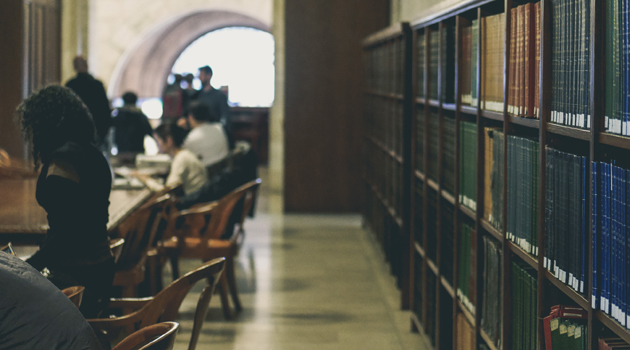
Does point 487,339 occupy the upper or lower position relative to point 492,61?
lower

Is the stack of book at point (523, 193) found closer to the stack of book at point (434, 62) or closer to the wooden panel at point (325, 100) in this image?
the stack of book at point (434, 62)

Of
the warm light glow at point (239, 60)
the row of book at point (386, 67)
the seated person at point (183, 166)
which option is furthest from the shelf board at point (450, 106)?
the warm light glow at point (239, 60)

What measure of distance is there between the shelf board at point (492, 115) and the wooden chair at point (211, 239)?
223 centimetres

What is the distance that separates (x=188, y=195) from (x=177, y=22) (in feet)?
37.8

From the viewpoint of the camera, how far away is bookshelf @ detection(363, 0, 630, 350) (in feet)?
5.59

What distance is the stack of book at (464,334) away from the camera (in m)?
2.95

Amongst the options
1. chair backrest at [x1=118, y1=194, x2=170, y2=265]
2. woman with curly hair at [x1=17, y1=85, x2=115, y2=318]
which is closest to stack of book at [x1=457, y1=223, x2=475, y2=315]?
woman with curly hair at [x1=17, y1=85, x2=115, y2=318]

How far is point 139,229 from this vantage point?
12.5 feet

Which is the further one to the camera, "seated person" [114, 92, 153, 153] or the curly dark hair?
"seated person" [114, 92, 153, 153]

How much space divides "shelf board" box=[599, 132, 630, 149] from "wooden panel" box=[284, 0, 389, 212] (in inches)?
263

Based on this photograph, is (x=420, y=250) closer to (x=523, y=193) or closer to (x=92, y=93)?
(x=523, y=193)

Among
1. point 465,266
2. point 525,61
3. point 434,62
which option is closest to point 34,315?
point 525,61

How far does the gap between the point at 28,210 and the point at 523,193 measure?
8.47 feet

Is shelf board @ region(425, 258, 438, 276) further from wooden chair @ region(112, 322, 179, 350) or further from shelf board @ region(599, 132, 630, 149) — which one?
shelf board @ region(599, 132, 630, 149)
